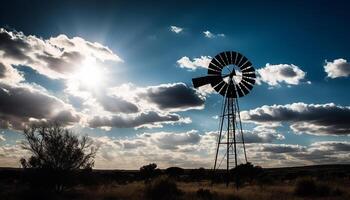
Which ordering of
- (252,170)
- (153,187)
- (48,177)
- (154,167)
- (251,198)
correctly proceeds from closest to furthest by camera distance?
(251,198) → (153,187) → (48,177) → (252,170) → (154,167)

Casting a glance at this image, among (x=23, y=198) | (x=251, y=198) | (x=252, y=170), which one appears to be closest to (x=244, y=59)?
(x=251, y=198)

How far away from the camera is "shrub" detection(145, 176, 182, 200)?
80.1 ft

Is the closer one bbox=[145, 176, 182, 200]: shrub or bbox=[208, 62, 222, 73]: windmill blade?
bbox=[145, 176, 182, 200]: shrub

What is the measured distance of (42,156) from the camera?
93.6 ft

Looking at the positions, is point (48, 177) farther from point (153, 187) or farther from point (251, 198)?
point (251, 198)

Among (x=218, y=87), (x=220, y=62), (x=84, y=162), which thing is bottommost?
(x=84, y=162)

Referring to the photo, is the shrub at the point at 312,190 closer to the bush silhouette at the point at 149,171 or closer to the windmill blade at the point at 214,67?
the windmill blade at the point at 214,67

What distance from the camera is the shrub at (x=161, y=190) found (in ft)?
80.1

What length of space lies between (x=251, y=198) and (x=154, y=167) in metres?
41.5

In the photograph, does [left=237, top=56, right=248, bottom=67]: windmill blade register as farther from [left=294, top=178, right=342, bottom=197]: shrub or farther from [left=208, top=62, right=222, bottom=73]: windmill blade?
[left=294, top=178, right=342, bottom=197]: shrub

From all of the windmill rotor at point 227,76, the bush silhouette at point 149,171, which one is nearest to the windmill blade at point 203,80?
the windmill rotor at point 227,76

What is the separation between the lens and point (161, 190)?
25.2m

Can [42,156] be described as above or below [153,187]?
above

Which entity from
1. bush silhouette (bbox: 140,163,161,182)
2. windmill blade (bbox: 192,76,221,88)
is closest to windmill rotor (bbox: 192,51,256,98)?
windmill blade (bbox: 192,76,221,88)
